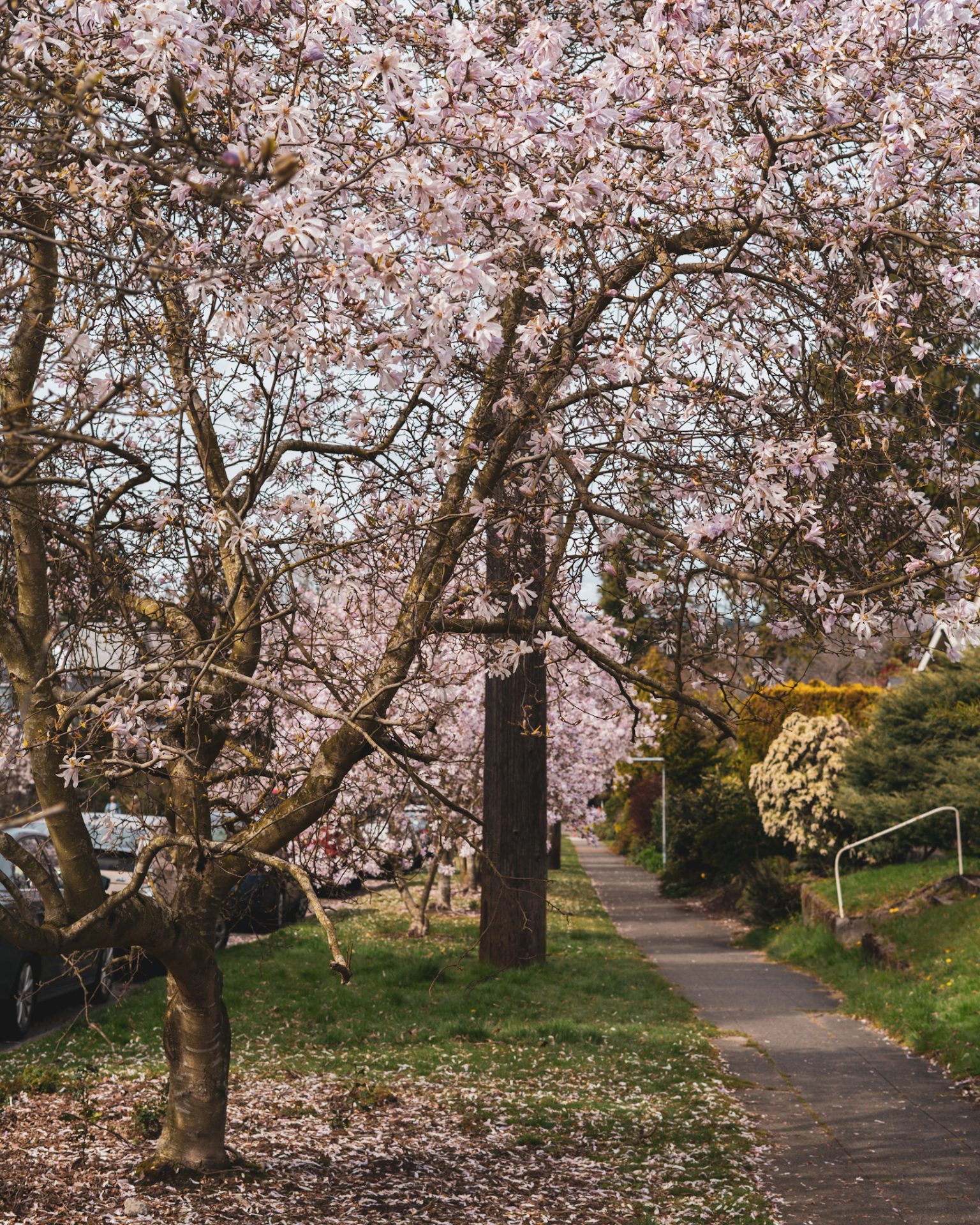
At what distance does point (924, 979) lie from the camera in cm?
1098

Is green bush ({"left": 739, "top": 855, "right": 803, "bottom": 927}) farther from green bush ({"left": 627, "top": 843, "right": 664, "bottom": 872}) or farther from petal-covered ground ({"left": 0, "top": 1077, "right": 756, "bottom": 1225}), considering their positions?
A: green bush ({"left": 627, "top": 843, "right": 664, "bottom": 872})

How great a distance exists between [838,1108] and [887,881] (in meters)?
7.51

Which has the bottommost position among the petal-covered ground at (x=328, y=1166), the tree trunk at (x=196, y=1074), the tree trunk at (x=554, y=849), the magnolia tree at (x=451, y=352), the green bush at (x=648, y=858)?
the green bush at (x=648, y=858)

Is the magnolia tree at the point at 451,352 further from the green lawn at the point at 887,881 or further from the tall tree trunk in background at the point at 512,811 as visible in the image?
the green lawn at the point at 887,881

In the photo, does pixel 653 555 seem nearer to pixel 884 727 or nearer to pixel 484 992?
pixel 484 992

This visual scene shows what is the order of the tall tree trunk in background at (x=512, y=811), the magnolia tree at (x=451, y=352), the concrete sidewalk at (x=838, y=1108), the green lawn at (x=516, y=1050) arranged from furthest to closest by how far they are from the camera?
the tall tree trunk in background at (x=512, y=811)
the green lawn at (x=516, y=1050)
the concrete sidewalk at (x=838, y=1108)
the magnolia tree at (x=451, y=352)

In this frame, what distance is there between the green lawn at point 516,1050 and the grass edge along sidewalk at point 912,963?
1714 millimetres

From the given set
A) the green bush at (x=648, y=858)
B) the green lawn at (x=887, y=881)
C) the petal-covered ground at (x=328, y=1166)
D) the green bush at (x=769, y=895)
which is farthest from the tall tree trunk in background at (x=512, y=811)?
the green bush at (x=648, y=858)

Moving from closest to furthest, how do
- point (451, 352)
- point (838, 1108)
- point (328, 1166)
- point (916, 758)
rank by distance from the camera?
point (451, 352)
point (328, 1166)
point (838, 1108)
point (916, 758)

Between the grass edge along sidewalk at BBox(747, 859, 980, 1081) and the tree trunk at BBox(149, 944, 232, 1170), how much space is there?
215 inches

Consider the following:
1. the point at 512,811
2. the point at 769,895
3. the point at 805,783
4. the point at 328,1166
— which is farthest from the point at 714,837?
the point at 328,1166

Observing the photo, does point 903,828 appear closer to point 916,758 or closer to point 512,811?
point 916,758

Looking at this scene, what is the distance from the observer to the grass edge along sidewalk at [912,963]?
9.44m

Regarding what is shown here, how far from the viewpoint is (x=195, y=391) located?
5.16m
